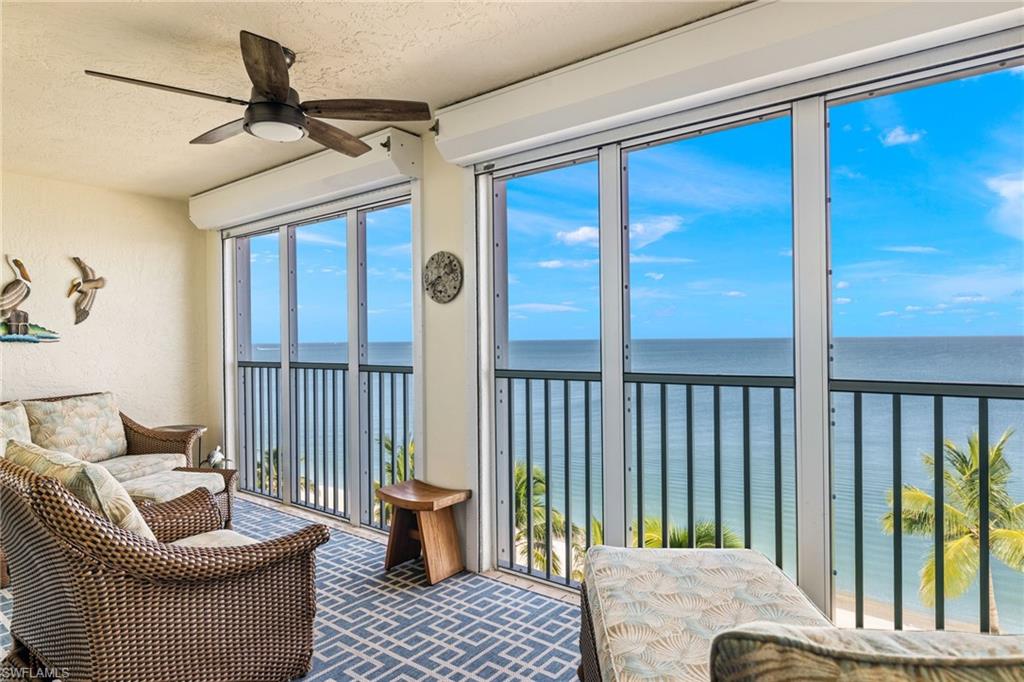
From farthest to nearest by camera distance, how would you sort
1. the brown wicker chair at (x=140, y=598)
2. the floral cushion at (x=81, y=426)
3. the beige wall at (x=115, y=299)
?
the beige wall at (x=115, y=299), the floral cushion at (x=81, y=426), the brown wicker chair at (x=140, y=598)

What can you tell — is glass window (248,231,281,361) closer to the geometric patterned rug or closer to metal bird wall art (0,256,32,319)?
metal bird wall art (0,256,32,319)

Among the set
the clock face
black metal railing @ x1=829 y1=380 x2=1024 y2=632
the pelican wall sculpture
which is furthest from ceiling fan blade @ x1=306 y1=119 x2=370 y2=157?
the pelican wall sculpture

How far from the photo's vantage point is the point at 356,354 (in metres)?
→ 4.02

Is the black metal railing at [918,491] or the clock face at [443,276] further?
the clock face at [443,276]

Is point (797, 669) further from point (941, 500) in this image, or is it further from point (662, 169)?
point (662, 169)

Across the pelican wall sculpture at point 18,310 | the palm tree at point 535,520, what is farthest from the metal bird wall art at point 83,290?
the palm tree at point 535,520

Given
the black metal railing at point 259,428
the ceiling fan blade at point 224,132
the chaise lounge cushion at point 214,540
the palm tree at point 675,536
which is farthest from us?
the black metal railing at point 259,428

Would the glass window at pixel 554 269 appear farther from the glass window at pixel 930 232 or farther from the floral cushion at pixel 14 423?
the floral cushion at pixel 14 423

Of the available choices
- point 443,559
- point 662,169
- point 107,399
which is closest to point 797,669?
point 662,169

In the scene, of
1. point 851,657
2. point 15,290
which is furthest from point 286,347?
point 851,657

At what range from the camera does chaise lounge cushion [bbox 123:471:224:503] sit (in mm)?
3279

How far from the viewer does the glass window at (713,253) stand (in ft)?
8.05

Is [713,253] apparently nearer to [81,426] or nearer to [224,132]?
[224,132]

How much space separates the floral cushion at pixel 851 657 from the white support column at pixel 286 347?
4.30 m
